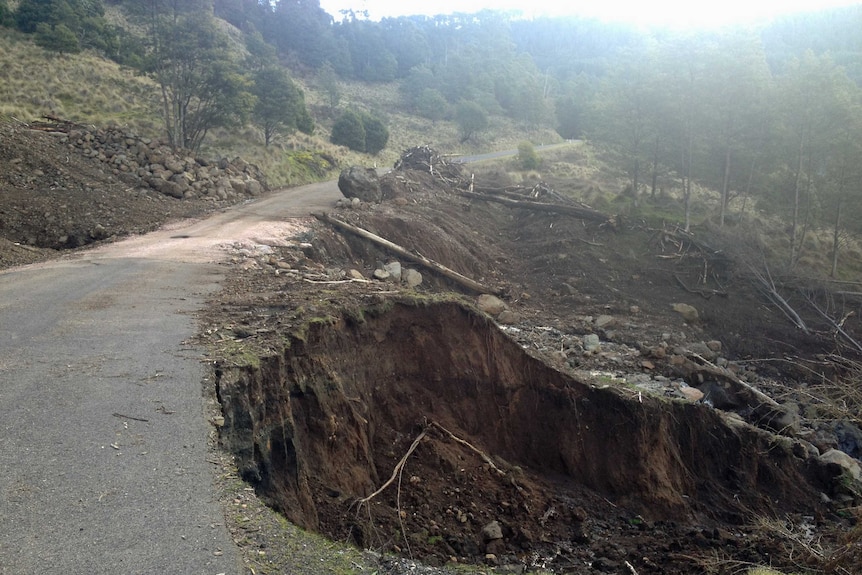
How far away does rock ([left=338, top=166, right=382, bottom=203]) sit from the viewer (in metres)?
21.3

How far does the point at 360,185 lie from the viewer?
2136cm

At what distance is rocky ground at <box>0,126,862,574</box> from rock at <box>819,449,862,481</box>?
0.57ft

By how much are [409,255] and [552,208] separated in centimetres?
1022


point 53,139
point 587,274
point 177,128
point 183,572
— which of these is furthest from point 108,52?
point 183,572

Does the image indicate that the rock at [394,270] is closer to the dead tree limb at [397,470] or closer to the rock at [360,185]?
the rock at [360,185]

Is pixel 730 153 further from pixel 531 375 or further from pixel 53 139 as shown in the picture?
pixel 53 139

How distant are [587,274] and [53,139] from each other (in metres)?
17.2

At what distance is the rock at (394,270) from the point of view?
15278 mm

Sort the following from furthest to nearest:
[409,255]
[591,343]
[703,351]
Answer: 1. [409,255]
2. [703,351]
3. [591,343]

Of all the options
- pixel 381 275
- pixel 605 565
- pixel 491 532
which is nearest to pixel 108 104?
pixel 381 275

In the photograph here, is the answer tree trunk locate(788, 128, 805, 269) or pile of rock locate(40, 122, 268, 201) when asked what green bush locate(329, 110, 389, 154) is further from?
tree trunk locate(788, 128, 805, 269)

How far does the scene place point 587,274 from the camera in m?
20.7

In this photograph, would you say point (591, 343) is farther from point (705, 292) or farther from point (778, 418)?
point (705, 292)

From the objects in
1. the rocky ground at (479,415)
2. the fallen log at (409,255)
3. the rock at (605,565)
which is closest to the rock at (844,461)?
the rocky ground at (479,415)
